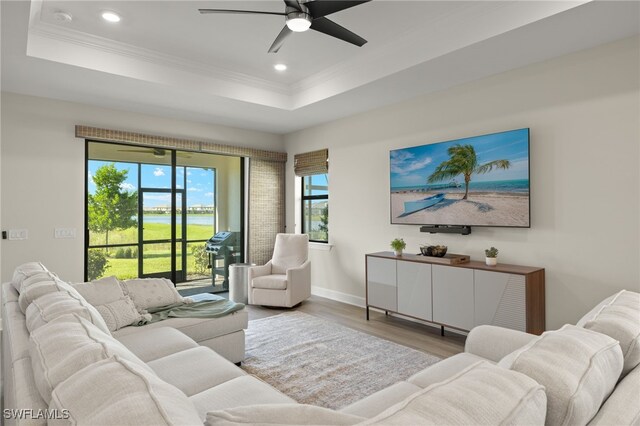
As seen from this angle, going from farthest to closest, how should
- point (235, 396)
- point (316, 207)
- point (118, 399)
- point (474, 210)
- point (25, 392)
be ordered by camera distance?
point (316, 207), point (474, 210), point (235, 396), point (25, 392), point (118, 399)

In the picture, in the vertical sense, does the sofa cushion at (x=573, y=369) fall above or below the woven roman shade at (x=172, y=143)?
below

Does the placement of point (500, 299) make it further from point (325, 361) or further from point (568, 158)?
point (325, 361)

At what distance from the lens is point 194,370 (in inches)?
77.2

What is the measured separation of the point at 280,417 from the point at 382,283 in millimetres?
3559

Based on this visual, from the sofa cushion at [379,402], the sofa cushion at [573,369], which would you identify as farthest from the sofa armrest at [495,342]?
the sofa cushion at [573,369]

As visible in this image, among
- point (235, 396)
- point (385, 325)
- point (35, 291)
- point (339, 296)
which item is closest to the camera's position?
point (235, 396)

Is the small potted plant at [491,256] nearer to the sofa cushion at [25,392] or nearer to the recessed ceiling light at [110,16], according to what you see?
the sofa cushion at [25,392]

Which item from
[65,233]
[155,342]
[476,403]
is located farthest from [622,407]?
[65,233]

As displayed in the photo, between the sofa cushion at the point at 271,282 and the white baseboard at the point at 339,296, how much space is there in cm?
88

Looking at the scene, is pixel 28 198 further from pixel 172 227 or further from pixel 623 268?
pixel 623 268

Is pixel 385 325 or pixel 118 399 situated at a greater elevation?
pixel 118 399

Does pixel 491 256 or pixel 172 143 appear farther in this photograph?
pixel 172 143

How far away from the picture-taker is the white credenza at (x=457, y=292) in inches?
126

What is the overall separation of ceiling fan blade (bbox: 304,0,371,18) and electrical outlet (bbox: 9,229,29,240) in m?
3.88
